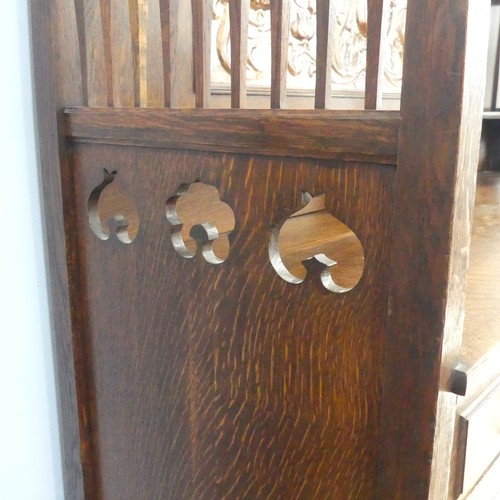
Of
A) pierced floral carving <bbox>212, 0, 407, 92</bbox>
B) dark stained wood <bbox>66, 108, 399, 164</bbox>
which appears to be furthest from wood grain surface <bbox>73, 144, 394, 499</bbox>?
pierced floral carving <bbox>212, 0, 407, 92</bbox>

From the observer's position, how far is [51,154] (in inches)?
36.4

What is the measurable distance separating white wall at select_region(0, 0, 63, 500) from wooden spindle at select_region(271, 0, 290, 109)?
43 centimetres

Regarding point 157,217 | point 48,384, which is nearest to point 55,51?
point 157,217

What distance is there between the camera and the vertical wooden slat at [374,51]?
1.94ft

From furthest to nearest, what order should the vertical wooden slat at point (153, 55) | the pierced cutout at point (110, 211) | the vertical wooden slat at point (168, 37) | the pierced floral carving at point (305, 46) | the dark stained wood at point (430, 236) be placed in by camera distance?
the pierced floral carving at point (305, 46) → the vertical wooden slat at point (153, 55) → the pierced cutout at point (110, 211) → the vertical wooden slat at point (168, 37) → the dark stained wood at point (430, 236)

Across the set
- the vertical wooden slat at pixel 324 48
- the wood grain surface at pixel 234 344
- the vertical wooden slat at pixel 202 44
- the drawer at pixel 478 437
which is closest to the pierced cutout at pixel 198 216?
the wood grain surface at pixel 234 344

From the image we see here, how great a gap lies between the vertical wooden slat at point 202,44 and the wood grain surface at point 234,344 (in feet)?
0.25

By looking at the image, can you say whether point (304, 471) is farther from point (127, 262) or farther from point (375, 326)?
point (127, 262)

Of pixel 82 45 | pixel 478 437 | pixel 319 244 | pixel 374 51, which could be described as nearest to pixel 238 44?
pixel 374 51

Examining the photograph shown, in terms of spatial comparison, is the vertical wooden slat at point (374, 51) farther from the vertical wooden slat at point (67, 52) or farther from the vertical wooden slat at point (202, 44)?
the vertical wooden slat at point (67, 52)

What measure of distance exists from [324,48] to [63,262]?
529mm

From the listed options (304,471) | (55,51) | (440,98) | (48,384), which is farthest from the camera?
(48,384)

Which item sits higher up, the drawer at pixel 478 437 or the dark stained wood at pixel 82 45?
the dark stained wood at pixel 82 45

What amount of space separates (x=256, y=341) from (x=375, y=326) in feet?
0.55
